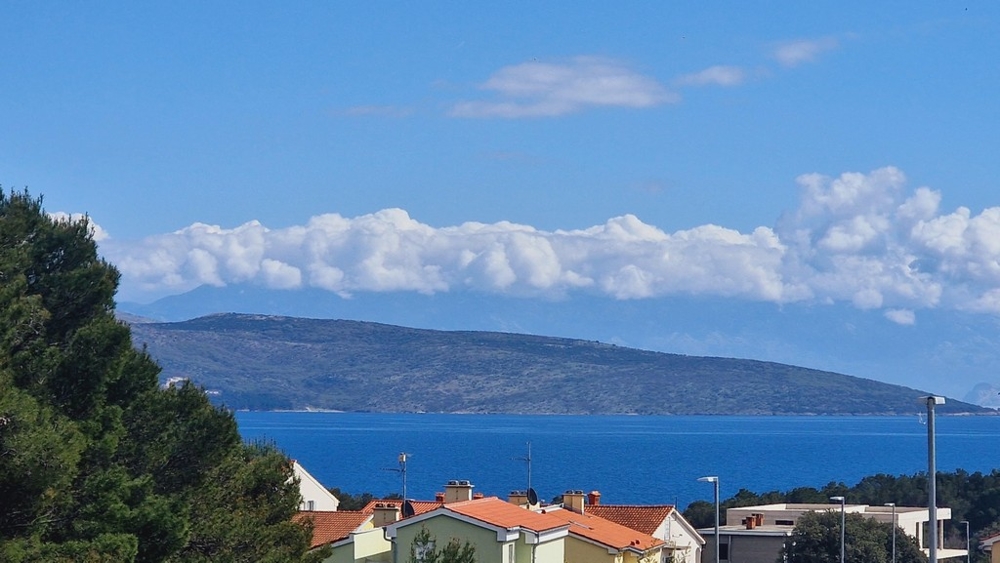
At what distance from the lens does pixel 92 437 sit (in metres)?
24.2

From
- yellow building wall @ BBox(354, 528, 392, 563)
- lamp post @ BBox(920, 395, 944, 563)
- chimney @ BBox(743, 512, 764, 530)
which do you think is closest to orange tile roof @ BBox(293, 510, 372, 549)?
yellow building wall @ BBox(354, 528, 392, 563)

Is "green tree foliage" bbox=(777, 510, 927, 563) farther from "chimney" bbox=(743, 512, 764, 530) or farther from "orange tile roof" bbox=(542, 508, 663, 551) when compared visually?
"orange tile roof" bbox=(542, 508, 663, 551)

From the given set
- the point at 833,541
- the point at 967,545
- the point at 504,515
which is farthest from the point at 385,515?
the point at 967,545

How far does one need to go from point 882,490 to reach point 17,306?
83.7 metres

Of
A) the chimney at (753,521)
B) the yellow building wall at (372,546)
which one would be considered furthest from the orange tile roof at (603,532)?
the chimney at (753,521)

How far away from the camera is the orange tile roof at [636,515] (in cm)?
4906

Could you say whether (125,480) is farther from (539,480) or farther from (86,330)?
(539,480)

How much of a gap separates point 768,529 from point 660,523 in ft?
78.3

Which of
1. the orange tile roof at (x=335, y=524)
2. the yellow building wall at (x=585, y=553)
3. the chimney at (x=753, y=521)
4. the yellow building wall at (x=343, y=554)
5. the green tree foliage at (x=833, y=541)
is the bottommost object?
the yellow building wall at (x=343, y=554)

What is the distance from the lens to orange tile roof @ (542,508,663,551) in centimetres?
3994

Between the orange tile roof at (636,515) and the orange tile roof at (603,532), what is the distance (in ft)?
8.39

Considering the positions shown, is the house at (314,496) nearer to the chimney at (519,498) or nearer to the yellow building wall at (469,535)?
the chimney at (519,498)

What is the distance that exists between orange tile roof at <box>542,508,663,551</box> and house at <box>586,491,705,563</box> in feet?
7.44

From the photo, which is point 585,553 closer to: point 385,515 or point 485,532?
point 385,515
